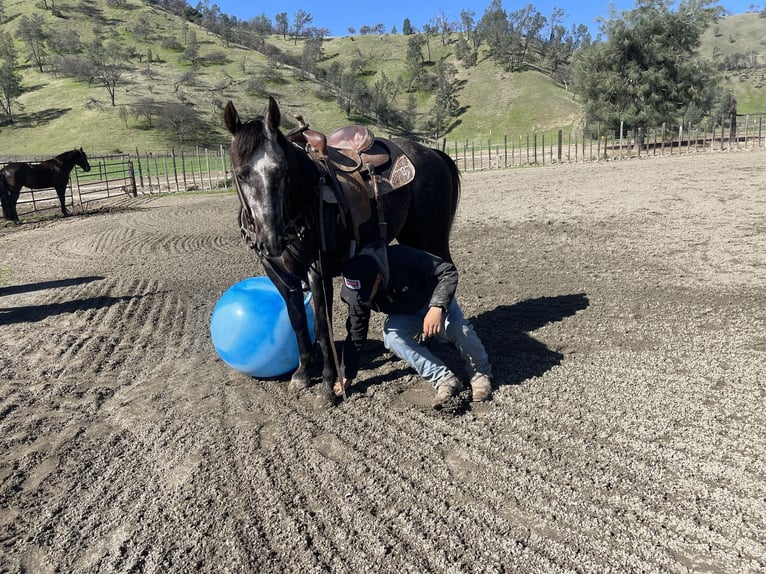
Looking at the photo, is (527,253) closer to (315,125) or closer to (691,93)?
(691,93)

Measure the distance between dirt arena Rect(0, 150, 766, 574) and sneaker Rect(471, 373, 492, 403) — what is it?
0.11 metres

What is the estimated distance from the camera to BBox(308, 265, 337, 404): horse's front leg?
3570 millimetres

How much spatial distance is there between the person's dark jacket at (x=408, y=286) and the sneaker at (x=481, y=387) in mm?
690

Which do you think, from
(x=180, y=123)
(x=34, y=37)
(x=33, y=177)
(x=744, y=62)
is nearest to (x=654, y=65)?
(x=33, y=177)

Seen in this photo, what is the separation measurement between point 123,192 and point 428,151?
65.5 feet

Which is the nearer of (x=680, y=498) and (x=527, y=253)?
(x=680, y=498)

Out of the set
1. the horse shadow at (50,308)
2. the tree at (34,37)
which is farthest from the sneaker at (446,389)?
the tree at (34,37)

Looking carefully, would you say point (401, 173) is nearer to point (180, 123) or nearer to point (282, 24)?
point (180, 123)

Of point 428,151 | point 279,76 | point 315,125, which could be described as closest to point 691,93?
point 428,151

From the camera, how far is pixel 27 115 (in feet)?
166

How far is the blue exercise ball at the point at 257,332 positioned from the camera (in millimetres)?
3891

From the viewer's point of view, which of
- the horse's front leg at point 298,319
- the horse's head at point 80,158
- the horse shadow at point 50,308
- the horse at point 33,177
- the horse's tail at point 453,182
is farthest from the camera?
the horse's head at point 80,158

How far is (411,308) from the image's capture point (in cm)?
361

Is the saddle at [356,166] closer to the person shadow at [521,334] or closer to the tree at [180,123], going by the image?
the person shadow at [521,334]
